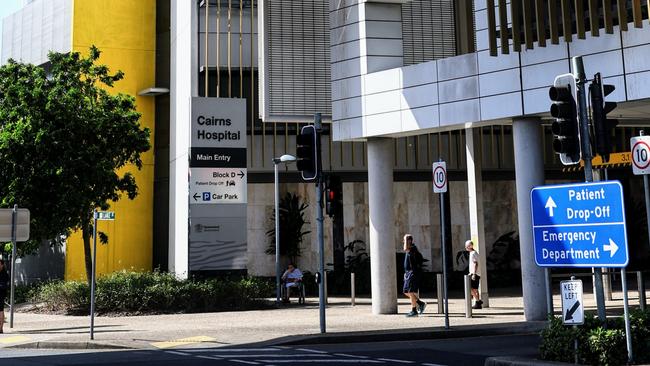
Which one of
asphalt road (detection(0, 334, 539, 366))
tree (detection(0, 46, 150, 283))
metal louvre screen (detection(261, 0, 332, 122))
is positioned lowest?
asphalt road (detection(0, 334, 539, 366))

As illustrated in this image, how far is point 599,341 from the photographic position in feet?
32.3

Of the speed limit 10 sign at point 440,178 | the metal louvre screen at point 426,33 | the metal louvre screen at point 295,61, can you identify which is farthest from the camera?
the metal louvre screen at point 426,33

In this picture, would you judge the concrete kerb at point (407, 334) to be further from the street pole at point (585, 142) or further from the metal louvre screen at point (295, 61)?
the metal louvre screen at point (295, 61)

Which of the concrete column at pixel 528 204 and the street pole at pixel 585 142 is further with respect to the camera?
the concrete column at pixel 528 204

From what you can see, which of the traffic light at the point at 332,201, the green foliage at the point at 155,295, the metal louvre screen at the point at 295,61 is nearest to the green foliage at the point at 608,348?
the traffic light at the point at 332,201

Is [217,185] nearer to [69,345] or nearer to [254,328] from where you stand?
[254,328]

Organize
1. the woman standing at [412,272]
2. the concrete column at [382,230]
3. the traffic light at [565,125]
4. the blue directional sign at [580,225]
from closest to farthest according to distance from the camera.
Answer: the blue directional sign at [580,225] → the traffic light at [565,125] → the woman standing at [412,272] → the concrete column at [382,230]

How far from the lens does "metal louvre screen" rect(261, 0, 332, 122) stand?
26.4 m

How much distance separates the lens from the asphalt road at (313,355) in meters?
11.9

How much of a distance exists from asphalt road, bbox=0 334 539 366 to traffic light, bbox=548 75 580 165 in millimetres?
2956

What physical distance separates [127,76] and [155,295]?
19.1 meters

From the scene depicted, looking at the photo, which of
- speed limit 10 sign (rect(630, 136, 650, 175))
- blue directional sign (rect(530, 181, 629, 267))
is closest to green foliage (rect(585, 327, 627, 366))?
blue directional sign (rect(530, 181, 629, 267))

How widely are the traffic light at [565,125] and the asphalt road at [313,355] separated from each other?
2956 millimetres

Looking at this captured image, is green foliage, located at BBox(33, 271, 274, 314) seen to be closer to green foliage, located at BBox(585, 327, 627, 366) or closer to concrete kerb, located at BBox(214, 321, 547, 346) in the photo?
concrete kerb, located at BBox(214, 321, 547, 346)
